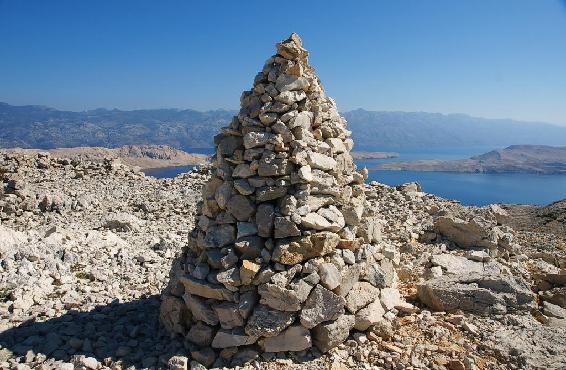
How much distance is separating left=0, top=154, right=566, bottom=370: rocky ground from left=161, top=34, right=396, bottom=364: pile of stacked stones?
1.42ft

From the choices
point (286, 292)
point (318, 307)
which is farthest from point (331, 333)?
point (286, 292)

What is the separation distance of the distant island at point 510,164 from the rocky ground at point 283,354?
8357 centimetres

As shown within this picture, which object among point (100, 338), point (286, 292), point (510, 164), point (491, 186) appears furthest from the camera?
point (510, 164)

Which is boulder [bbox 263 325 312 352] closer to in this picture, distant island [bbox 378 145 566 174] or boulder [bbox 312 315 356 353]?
boulder [bbox 312 315 356 353]

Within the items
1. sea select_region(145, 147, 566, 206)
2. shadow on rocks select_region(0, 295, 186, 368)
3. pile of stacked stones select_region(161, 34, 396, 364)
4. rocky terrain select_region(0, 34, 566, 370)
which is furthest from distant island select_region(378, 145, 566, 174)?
shadow on rocks select_region(0, 295, 186, 368)

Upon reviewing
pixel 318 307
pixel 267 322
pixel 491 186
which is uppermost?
pixel 318 307

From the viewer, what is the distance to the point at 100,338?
725cm

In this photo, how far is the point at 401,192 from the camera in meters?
18.9

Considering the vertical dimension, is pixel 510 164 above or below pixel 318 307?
below

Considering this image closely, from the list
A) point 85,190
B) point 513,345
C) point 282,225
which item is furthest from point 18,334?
point 85,190

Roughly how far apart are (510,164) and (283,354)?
119286 mm

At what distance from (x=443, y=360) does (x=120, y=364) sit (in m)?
5.21

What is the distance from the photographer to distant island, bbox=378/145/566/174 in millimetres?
101106

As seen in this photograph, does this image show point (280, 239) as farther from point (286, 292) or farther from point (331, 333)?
point (331, 333)
